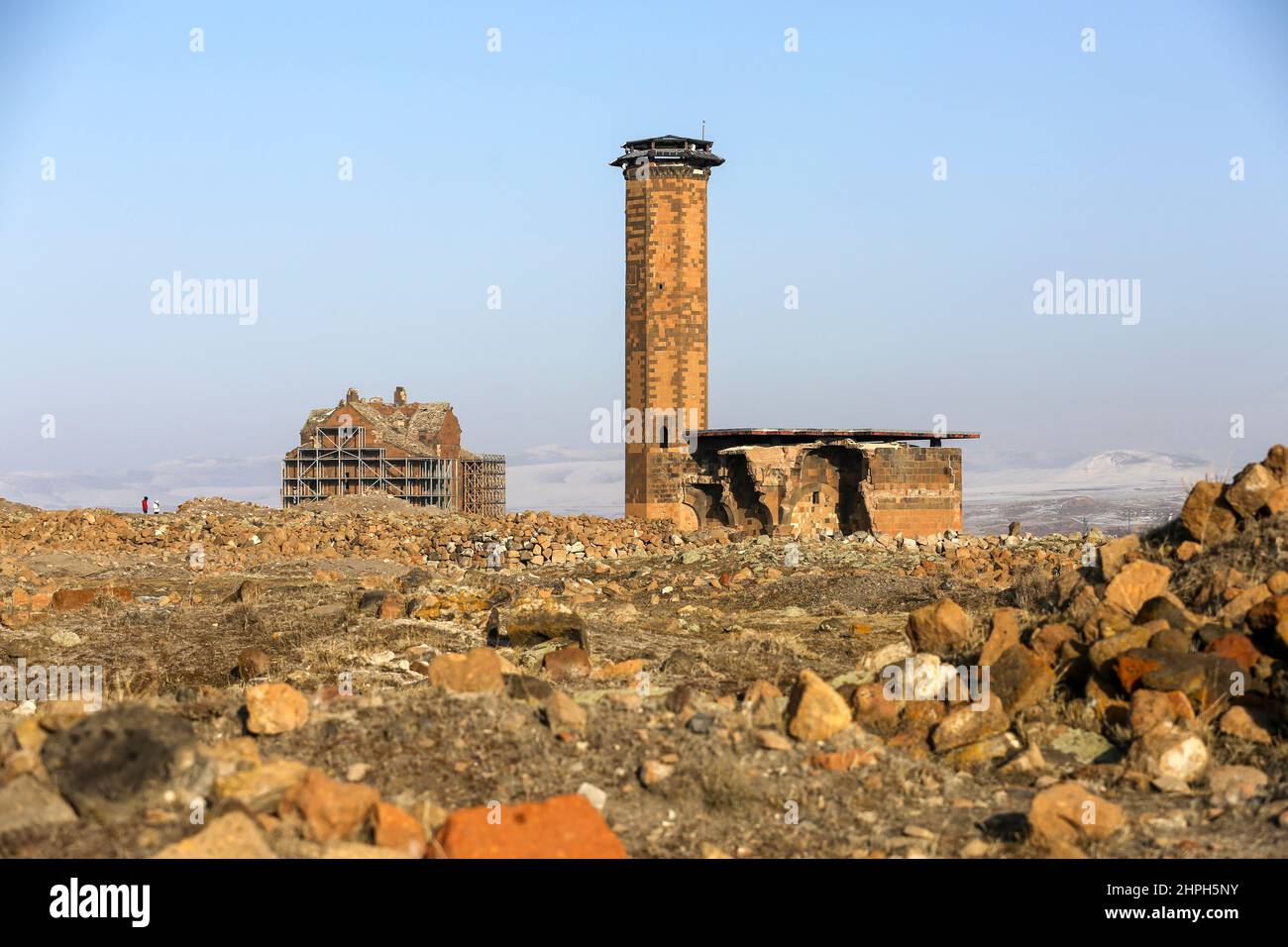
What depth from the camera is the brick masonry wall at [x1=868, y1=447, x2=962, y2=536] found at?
26.6 meters

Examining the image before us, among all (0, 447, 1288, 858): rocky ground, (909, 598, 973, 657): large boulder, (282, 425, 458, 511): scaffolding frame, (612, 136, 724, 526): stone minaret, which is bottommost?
(0, 447, 1288, 858): rocky ground

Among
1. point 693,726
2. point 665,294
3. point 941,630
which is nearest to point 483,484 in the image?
point 665,294

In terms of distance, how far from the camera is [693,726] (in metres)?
6.87

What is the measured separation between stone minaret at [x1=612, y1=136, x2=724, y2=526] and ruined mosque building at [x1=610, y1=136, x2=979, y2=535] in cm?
3

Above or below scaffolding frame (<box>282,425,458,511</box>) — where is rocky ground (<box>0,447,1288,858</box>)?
below

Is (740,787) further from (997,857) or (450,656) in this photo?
(450,656)

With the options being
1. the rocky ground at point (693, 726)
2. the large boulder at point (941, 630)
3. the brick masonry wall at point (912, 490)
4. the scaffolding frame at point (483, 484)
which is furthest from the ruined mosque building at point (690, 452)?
the large boulder at point (941, 630)

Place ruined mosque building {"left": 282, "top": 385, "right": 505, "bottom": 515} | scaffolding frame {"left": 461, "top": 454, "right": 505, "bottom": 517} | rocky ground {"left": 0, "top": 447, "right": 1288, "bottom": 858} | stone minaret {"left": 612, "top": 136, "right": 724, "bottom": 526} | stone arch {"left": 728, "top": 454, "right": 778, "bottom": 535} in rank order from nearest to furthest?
rocky ground {"left": 0, "top": 447, "right": 1288, "bottom": 858}
stone arch {"left": 728, "top": 454, "right": 778, "bottom": 535}
stone minaret {"left": 612, "top": 136, "right": 724, "bottom": 526}
ruined mosque building {"left": 282, "top": 385, "right": 505, "bottom": 515}
scaffolding frame {"left": 461, "top": 454, "right": 505, "bottom": 517}

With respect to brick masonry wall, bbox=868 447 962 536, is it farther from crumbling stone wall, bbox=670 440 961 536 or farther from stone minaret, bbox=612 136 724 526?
stone minaret, bbox=612 136 724 526

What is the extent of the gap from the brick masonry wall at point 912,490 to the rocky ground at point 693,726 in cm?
1398

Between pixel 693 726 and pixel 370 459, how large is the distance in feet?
123

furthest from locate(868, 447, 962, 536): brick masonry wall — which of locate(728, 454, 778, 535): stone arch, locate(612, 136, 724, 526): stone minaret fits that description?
locate(612, 136, 724, 526): stone minaret

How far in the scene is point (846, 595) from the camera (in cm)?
1502
